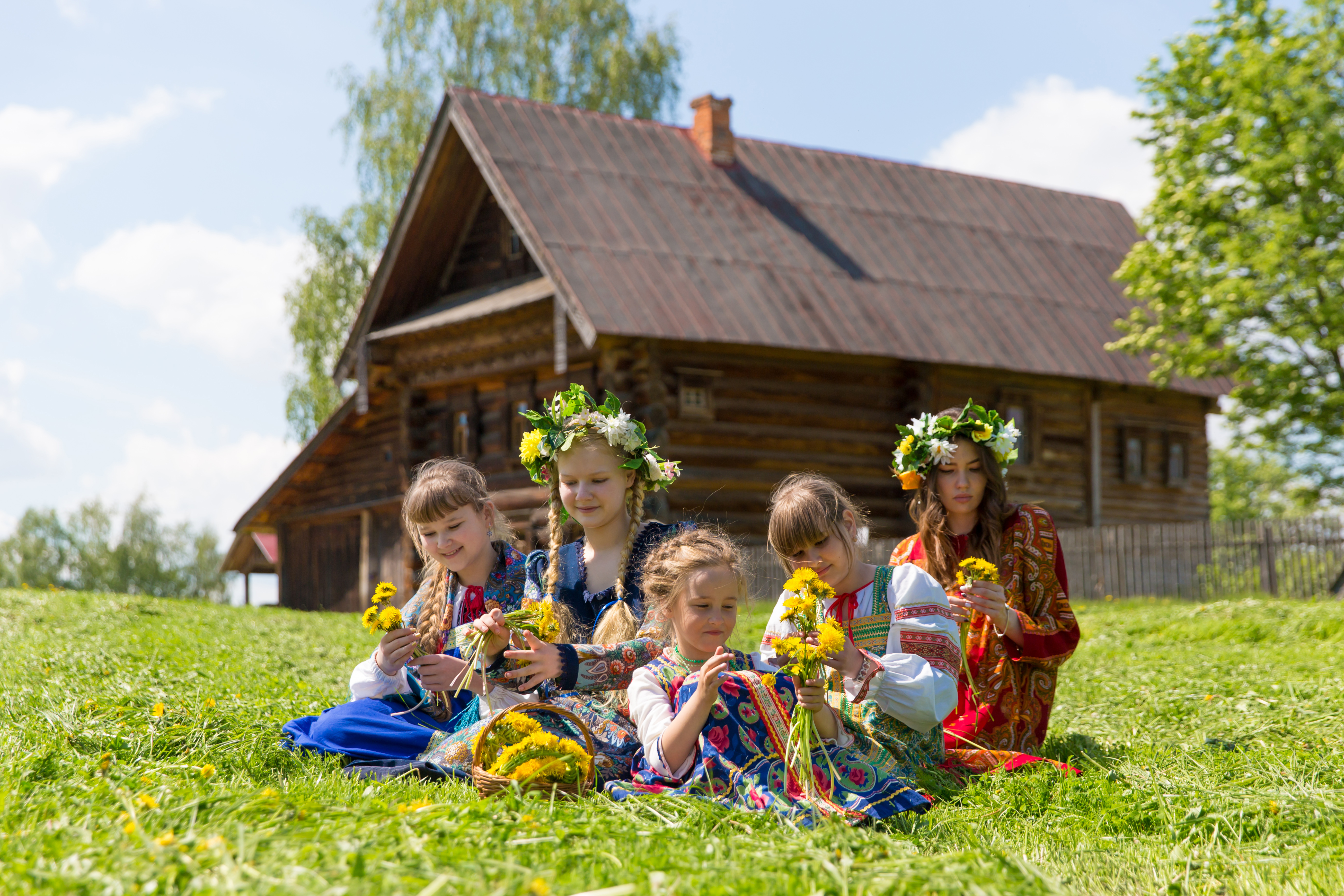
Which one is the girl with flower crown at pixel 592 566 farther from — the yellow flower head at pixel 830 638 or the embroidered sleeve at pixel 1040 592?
the embroidered sleeve at pixel 1040 592

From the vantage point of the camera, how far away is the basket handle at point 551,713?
383cm

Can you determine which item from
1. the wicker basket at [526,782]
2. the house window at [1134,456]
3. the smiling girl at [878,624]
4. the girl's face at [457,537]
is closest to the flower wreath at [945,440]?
the smiling girl at [878,624]

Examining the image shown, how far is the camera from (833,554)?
4.37 meters

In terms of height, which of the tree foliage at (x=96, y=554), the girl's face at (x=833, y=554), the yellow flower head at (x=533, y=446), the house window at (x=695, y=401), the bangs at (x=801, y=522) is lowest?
the tree foliage at (x=96, y=554)

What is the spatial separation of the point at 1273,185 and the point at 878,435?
22.5 feet

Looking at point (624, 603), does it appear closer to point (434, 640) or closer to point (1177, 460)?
point (434, 640)

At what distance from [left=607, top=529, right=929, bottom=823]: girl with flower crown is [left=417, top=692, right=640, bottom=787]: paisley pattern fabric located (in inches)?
3.9

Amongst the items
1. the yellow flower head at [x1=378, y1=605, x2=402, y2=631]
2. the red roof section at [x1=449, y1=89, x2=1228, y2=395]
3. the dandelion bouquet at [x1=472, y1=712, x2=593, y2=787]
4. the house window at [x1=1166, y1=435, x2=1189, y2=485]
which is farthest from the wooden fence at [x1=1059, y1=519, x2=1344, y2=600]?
the dandelion bouquet at [x1=472, y1=712, x2=593, y2=787]

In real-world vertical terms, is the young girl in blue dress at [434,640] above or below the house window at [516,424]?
below

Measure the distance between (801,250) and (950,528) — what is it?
11.7 metres

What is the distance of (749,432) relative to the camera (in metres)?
15.6

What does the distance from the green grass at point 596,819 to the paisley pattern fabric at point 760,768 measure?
0.44ft

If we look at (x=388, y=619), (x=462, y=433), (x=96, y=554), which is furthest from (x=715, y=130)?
(x=96, y=554)

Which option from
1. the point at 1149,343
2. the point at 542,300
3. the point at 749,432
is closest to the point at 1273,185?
the point at 1149,343
